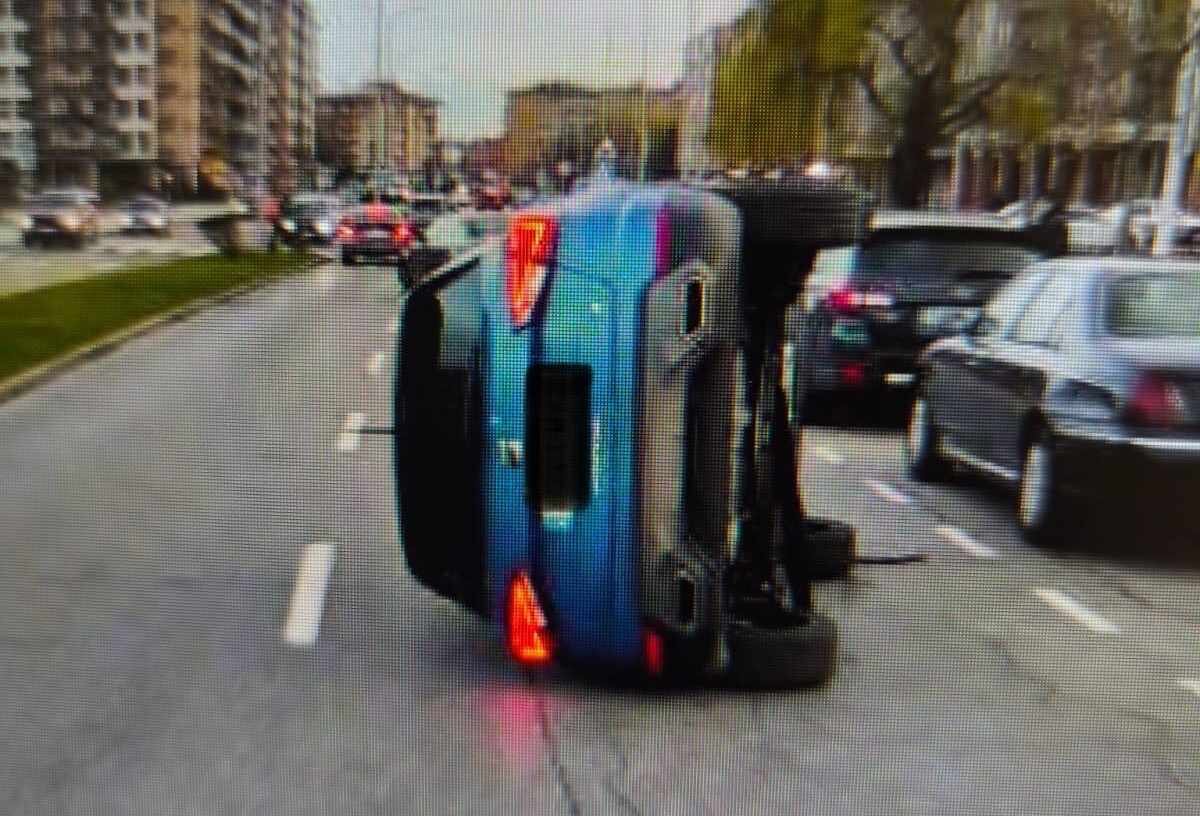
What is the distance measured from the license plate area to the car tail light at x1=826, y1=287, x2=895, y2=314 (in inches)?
200

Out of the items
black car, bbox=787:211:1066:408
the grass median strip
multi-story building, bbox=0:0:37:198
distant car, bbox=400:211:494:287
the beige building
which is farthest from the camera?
the grass median strip

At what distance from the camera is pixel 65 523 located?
554 cm

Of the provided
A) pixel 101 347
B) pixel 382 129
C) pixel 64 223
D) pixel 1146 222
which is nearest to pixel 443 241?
pixel 382 129

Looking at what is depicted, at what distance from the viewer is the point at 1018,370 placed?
578 cm

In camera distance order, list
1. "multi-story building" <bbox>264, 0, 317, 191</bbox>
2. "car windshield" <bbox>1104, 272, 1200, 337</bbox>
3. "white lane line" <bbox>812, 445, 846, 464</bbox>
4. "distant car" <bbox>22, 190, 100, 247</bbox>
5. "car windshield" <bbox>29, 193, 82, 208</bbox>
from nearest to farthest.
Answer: "car windshield" <bbox>1104, 272, 1200, 337</bbox>, "multi-story building" <bbox>264, 0, 317, 191</bbox>, "white lane line" <bbox>812, 445, 846, 464</bbox>, "car windshield" <bbox>29, 193, 82, 208</bbox>, "distant car" <bbox>22, 190, 100, 247</bbox>

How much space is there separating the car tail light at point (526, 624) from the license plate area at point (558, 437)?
0.64 ft

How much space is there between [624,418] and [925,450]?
3.94 metres

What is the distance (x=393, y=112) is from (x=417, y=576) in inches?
71.2

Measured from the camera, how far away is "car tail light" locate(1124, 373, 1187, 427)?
498 centimetres

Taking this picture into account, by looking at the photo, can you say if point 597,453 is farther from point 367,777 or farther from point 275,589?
point 275,589

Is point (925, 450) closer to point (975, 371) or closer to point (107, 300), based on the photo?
point (975, 371)

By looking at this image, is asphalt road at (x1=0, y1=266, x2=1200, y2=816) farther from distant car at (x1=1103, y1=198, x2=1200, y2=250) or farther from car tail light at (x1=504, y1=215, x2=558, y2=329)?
distant car at (x1=1103, y1=198, x2=1200, y2=250)

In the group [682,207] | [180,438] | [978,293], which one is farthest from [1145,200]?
[682,207]

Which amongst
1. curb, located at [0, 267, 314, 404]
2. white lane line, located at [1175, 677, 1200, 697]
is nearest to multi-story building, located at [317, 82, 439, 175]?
white lane line, located at [1175, 677, 1200, 697]
